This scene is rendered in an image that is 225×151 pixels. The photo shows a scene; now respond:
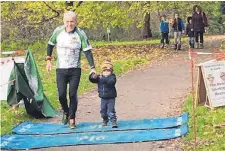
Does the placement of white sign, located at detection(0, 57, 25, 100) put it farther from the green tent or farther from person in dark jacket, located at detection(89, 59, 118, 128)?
person in dark jacket, located at detection(89, 59, 118, 128)

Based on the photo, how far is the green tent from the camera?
988 cm

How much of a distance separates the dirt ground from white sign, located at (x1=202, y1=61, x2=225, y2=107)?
78 centimetres

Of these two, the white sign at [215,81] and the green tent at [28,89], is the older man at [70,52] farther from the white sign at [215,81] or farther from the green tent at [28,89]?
the white sign at [215,81]

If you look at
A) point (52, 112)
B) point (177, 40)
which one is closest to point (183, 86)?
point (52, 112)

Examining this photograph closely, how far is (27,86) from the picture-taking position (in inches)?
392

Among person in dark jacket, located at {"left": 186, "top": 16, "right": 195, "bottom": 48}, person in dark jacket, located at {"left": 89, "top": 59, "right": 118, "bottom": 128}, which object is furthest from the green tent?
person in dark jacket, located at {"left": 186, "top": 16, "right": 195, "bottom": 48}

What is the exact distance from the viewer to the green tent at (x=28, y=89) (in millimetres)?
9875

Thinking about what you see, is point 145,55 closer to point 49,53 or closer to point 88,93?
point 88,93

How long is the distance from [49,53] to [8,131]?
149cm

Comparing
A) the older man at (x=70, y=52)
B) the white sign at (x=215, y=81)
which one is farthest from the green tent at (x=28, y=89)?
the white sign at (x=215, y=81)

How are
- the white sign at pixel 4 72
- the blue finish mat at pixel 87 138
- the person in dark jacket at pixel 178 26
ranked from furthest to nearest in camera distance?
the person in dark jacket at pixel 178 26, the white sign at pixel 4 72, the blue finish mat at pixel 87 138

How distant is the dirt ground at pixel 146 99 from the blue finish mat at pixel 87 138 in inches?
8.1

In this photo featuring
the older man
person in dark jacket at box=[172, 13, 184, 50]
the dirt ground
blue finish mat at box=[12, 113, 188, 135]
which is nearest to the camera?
the dirt ground

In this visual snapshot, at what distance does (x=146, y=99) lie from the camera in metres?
11.8
